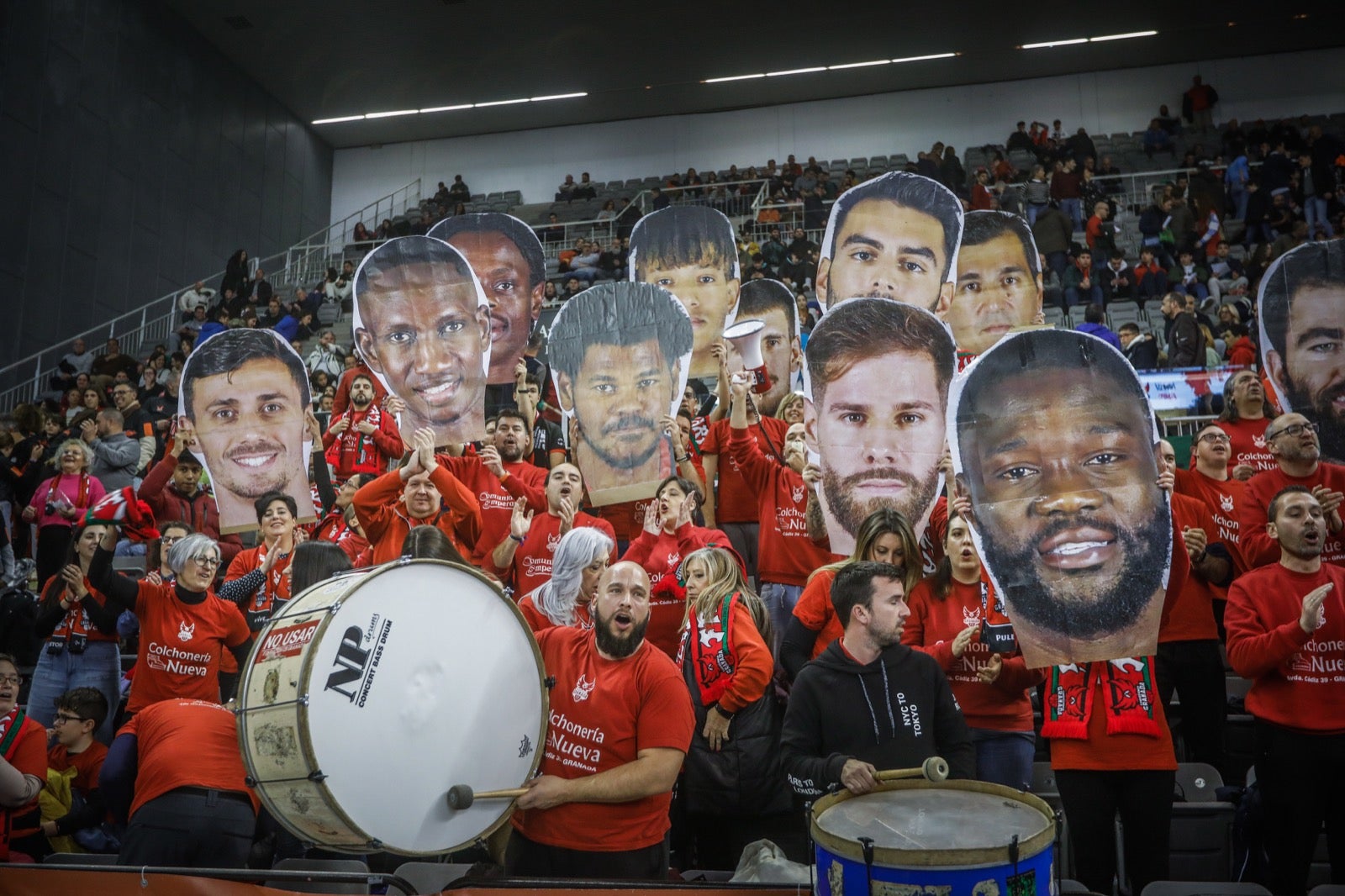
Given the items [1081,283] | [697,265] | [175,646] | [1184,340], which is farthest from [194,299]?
[1184,340]

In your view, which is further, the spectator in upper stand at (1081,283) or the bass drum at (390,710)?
the spectator in upper stand at (1081,283)

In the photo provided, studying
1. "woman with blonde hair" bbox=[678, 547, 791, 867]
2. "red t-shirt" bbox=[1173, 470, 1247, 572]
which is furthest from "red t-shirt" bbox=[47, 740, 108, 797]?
"red t-shirt" bbox=[1173, 470, 1247, 572]

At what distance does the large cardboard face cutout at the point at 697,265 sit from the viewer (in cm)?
845

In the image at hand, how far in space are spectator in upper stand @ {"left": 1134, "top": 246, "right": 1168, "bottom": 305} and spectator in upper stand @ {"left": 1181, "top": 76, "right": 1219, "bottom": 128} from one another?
8.61 metres

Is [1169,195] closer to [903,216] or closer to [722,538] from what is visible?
[903,216]

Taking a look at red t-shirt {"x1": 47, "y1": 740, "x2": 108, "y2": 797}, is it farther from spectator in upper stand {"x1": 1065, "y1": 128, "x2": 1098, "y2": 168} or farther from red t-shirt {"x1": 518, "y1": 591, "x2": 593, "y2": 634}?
spectator in upper stand {"x1": 1065, "y1": 128, "x2": 1098, "y2": 168}

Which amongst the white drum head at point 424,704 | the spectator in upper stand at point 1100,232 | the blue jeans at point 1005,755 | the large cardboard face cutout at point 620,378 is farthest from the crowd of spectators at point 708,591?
the spectator in upper stand at point 1100,232

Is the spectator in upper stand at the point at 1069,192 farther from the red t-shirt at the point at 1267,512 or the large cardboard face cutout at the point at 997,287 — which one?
the red t-shirt at the point at 1267,512

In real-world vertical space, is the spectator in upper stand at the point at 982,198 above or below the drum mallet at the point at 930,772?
above

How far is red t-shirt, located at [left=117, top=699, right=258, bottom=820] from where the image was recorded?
3.93 meters

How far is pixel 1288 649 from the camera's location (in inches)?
166

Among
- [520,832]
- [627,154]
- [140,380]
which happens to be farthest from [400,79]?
[520,832]

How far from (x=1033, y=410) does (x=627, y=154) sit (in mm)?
19487

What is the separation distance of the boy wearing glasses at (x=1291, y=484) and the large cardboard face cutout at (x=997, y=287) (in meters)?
2.43
